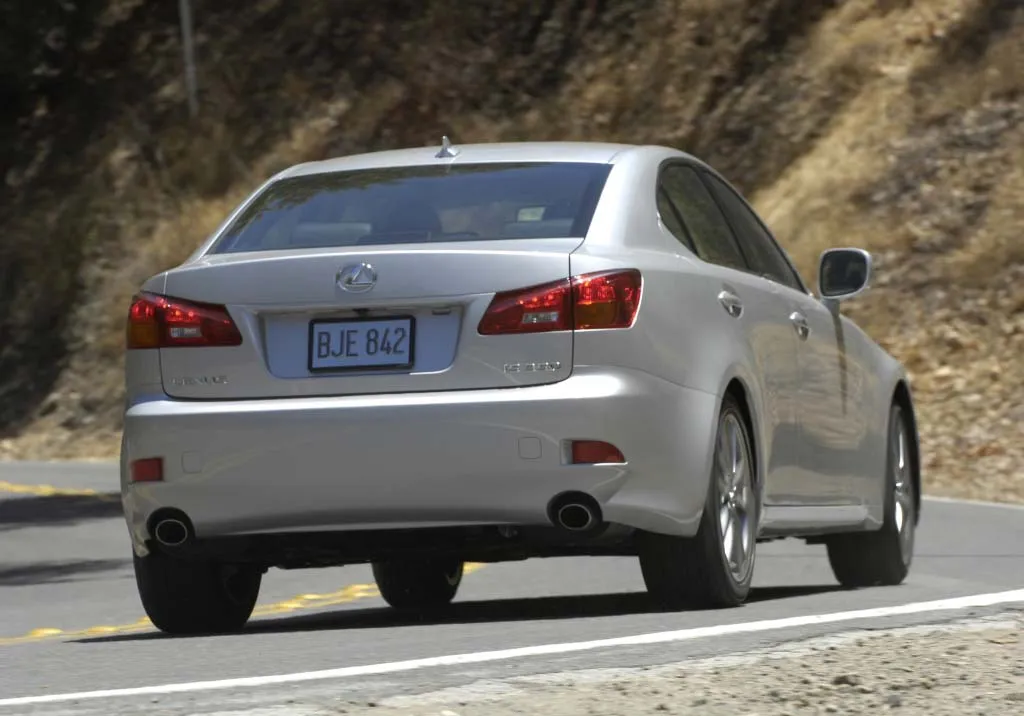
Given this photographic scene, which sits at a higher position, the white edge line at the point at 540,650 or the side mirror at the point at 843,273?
the side mirror at the point at 843,273

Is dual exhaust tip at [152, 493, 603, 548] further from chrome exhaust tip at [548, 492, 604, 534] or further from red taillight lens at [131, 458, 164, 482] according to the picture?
red taillight lens at [131, 458, 164, 482]

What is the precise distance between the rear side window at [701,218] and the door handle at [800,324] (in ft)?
1.03

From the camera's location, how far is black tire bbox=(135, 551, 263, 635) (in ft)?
27.5

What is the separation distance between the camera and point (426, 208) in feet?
27.2

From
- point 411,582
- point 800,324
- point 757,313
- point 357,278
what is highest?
point 357,278

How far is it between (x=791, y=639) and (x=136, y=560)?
2.63m

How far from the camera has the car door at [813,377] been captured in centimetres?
920

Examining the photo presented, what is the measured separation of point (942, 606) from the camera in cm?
772

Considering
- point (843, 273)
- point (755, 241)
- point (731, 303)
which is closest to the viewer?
point (731, 303)

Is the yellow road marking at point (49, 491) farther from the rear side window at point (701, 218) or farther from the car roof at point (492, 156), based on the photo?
the rear side window at point (701, 218)

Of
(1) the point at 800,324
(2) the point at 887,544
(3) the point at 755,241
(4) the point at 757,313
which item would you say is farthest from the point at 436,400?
(2) the point at 887,544

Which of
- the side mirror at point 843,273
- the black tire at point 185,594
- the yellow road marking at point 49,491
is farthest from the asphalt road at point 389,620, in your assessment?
the yellow road marking at point 49,491

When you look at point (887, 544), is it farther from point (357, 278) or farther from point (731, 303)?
point (357, 278)

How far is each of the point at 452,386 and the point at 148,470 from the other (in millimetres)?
1083
